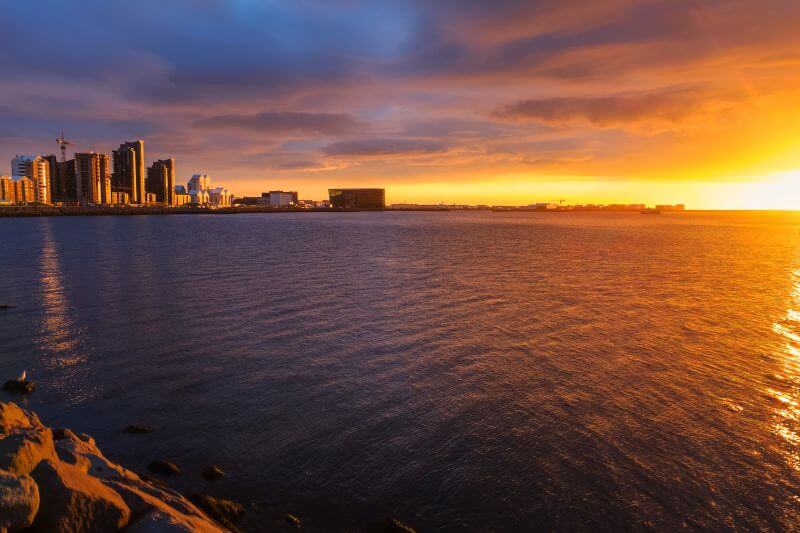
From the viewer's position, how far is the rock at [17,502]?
22.9 ft

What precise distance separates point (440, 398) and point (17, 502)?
1206cm

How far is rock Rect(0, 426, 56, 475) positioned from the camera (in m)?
7.88

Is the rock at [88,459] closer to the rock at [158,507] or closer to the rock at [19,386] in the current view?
the rock at [158,507]

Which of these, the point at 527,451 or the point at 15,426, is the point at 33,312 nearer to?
the point at 15,426

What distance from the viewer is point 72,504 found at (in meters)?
7.69

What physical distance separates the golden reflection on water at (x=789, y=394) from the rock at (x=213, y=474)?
49.9 ft

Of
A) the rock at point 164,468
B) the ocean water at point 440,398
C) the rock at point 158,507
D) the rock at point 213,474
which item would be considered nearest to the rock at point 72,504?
the rock at point 158,507

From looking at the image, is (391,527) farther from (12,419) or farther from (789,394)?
(789,394)

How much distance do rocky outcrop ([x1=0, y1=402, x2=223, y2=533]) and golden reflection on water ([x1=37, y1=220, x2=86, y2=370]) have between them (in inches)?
483

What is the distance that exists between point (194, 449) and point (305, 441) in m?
3.04

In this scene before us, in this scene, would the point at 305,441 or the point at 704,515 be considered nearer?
the point at 704,515

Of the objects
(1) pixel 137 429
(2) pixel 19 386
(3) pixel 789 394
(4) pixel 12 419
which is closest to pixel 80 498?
(4) pixel 12 419

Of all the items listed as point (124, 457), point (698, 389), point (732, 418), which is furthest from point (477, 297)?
point (124, 457)

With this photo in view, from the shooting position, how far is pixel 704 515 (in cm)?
1099
